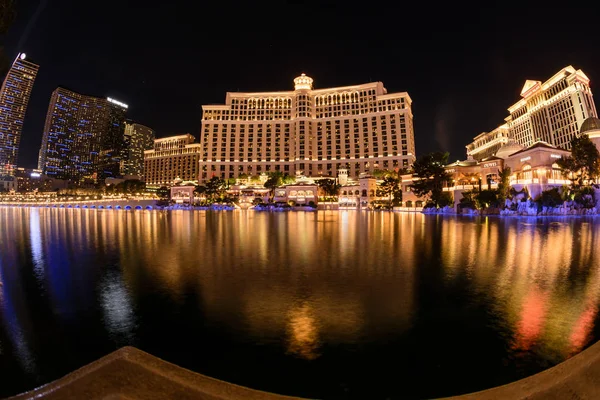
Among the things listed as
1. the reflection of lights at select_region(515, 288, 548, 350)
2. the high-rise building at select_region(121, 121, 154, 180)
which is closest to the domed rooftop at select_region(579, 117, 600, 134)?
the reflection of lights at select_region(515, 288, 548, 350)

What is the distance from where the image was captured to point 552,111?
8994 centimetres

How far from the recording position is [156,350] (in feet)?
17.7

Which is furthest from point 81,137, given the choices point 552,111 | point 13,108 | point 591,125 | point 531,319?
point 531,319

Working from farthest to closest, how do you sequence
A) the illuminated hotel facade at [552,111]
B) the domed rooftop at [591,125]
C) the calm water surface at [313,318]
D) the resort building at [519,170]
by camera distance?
the illuminated hotel facade at [552,111] → the domed rooftop at [591,125] → the resort building at [519,170] → the calm water surface at [313,318]

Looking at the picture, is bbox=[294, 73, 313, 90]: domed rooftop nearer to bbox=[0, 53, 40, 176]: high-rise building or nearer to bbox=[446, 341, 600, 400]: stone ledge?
bbox=[0, 53, 40, 176]: high-rise building

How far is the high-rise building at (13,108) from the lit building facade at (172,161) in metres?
49.9

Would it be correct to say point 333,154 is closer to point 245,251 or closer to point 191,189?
point 191,189

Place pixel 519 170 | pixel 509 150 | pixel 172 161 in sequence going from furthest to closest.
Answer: pixel 172 161 < pixel 509 150 < pixel 519 170

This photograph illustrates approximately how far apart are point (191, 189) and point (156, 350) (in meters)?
112

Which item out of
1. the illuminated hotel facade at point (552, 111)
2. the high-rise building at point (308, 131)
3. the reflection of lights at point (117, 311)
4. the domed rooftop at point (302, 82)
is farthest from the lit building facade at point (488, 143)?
the reflection of lights at point (117, 311)

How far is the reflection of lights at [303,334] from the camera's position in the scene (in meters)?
5.23

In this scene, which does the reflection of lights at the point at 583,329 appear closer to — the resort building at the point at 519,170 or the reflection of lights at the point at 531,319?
the reflection of lights at the point at 531,319

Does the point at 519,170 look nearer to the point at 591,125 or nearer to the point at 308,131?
the point at 591,125

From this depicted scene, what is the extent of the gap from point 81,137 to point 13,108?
31624mm
